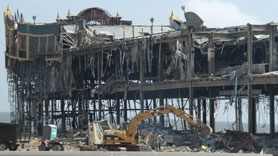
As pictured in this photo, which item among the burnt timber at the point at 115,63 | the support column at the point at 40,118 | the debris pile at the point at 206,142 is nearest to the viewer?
the debris pile at the point at 206,142

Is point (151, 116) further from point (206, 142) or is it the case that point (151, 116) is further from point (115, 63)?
point (115, 63)

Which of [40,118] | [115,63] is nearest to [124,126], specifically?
[115,63]

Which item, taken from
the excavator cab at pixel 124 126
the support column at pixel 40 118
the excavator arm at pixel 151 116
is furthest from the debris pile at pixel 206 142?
the support column at pixel 40 118

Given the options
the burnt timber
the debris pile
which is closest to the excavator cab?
the debris pile

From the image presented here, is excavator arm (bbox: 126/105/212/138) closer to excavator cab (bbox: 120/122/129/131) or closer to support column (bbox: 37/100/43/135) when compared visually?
excavator cab (bbox: 120/122/129/131)

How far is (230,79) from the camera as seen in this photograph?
45094 millimetres

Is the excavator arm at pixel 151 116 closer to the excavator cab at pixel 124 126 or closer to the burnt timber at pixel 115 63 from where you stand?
the excavator cab at pixel 124 126

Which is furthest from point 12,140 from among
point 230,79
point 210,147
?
point 230,79

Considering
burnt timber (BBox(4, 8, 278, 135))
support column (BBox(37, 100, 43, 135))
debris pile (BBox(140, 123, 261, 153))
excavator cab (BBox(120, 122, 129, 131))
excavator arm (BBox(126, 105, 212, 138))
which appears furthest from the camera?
support column (BBox(37, 100, 43, 135))

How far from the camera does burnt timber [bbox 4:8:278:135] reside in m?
52.9

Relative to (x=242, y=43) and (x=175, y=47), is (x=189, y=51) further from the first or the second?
(x=242, y=43)

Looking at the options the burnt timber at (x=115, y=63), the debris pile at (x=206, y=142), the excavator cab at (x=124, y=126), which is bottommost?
the debris pile at (x=206, y=142)

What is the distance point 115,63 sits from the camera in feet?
206

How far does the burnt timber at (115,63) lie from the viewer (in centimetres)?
5288
